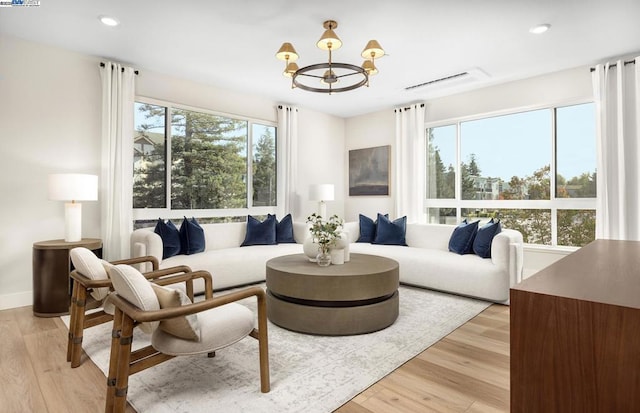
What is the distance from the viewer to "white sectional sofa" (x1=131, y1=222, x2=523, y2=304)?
3.67 metres

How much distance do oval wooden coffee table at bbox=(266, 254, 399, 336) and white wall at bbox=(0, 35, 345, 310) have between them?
105 inches

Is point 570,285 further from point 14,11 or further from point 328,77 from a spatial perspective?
point 14,11

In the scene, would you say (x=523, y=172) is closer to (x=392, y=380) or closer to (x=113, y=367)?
(x=392, y=380)

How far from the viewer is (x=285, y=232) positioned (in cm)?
520

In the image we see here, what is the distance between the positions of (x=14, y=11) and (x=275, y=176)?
3728 millimetres

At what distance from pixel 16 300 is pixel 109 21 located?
2.96m

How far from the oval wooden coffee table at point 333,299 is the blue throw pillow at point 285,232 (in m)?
2.13

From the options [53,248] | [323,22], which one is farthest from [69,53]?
[323,22]

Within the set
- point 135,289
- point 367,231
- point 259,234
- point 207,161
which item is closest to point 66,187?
point 207,161


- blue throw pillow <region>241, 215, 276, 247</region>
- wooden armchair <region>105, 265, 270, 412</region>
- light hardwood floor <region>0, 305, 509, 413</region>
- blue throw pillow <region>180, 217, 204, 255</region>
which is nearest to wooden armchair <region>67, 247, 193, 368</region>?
light hardwood floor <region>0, 305, 509, 413</region>

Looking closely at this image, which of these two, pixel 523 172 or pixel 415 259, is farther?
pixel 523 172

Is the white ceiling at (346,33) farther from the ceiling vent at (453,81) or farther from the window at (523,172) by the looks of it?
the window at (523,172)

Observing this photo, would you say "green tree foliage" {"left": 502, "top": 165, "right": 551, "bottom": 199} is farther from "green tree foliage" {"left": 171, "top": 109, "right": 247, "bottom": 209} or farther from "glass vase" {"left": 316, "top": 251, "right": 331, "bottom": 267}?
"green tree foliage" {"left": 171, "top": 109, "right": 247, "bottom": 209}

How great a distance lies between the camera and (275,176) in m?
6.06
